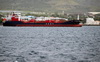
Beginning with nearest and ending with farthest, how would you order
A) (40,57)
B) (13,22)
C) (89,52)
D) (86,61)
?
(86,61)
(40,57)
(89,52)
(13,22)

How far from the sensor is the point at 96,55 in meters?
28.1

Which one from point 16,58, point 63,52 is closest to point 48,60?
point 16,58

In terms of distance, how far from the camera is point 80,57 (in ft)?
89.0

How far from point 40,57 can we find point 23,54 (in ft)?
7.61

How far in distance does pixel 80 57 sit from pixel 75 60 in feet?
5.61

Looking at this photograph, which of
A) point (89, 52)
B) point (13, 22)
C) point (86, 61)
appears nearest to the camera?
point (86, 61)

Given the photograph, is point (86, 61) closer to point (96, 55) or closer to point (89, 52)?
point (96, 55)

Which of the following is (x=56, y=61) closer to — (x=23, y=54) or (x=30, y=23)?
(x=23, y=54)

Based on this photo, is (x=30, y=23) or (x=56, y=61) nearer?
(x=56, y=61)

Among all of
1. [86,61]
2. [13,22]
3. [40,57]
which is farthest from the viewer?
[13,22]

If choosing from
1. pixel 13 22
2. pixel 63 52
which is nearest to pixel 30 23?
pixel 13 22

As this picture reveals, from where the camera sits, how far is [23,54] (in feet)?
94.0

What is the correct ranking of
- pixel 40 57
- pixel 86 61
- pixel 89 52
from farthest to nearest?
pixel 89 52, pixel 40 57, pixel 86 61

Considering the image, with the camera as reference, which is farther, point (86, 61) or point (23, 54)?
point (23, 54)
